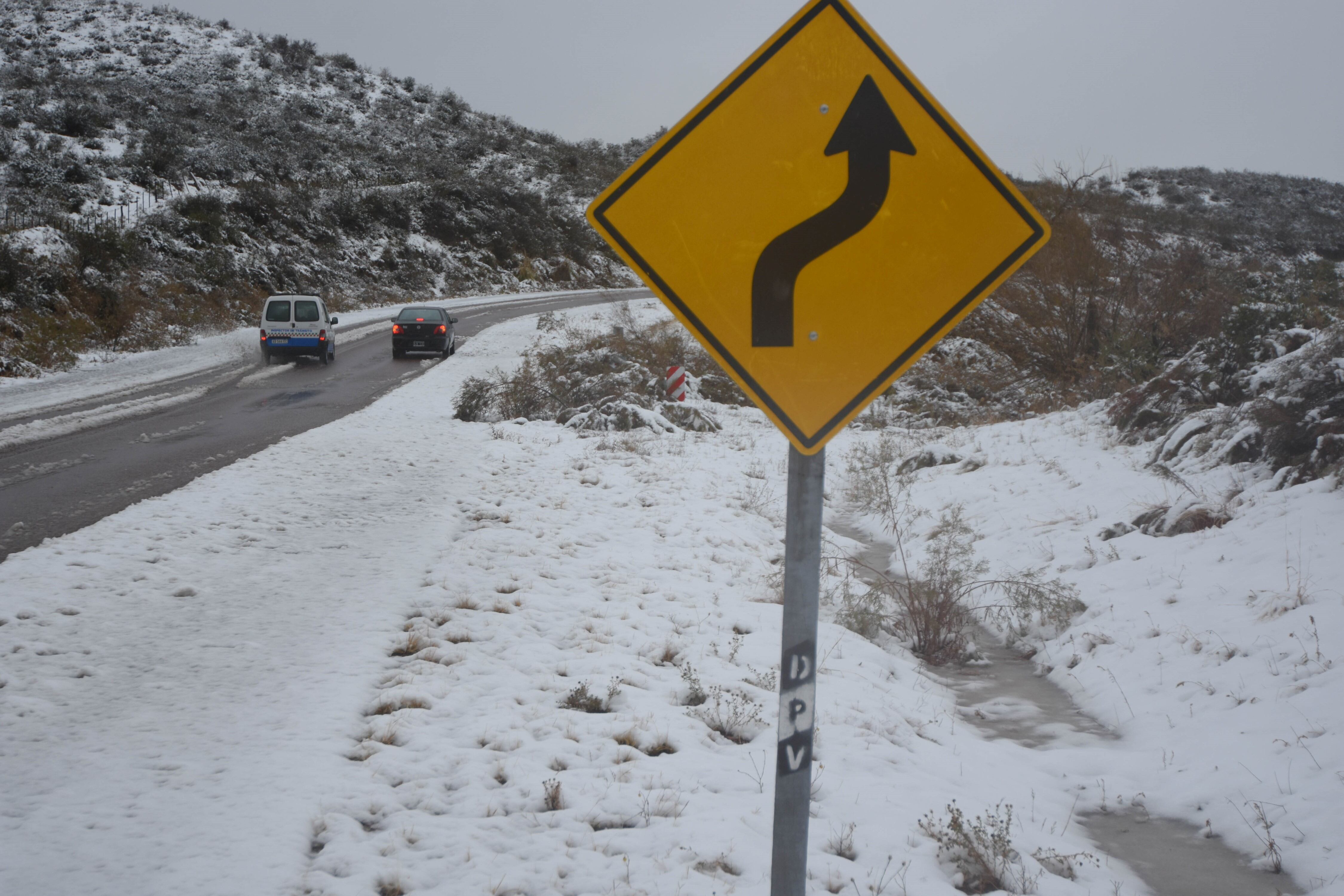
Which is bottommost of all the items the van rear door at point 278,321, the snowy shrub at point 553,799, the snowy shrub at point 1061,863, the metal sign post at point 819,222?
the snowy shrub at point 1061,863

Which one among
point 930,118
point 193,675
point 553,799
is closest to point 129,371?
point 193,675

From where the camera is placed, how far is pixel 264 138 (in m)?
40.7

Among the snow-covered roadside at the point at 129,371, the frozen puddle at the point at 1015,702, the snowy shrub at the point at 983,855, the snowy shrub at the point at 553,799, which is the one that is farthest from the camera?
the snow-covered roadside at the point at 129,371

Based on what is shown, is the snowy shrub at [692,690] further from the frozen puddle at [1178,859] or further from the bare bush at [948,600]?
the frozen puddle at [1178,859]

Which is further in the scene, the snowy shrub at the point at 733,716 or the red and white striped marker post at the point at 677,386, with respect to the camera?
the red and white striped marker post at the point at 677,386

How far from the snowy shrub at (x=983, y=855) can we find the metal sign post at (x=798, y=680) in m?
1.59

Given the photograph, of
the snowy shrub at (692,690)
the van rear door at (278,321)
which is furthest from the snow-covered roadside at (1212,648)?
the van rear door at (278,321)

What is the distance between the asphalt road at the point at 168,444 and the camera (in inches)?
267

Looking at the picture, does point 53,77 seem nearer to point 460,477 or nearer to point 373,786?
point 460,477

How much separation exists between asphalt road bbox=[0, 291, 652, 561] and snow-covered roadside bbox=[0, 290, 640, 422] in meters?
0.74

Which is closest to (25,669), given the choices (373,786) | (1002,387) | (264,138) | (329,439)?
(373,786)

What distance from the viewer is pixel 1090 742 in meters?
4.10

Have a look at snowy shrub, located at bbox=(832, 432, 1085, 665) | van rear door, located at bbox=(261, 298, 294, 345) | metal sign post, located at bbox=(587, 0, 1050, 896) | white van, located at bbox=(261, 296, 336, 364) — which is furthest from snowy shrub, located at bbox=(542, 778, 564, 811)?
van rear door, located at bbox=(261, 298, 294, 345)

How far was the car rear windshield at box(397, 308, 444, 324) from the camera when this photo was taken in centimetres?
2027
